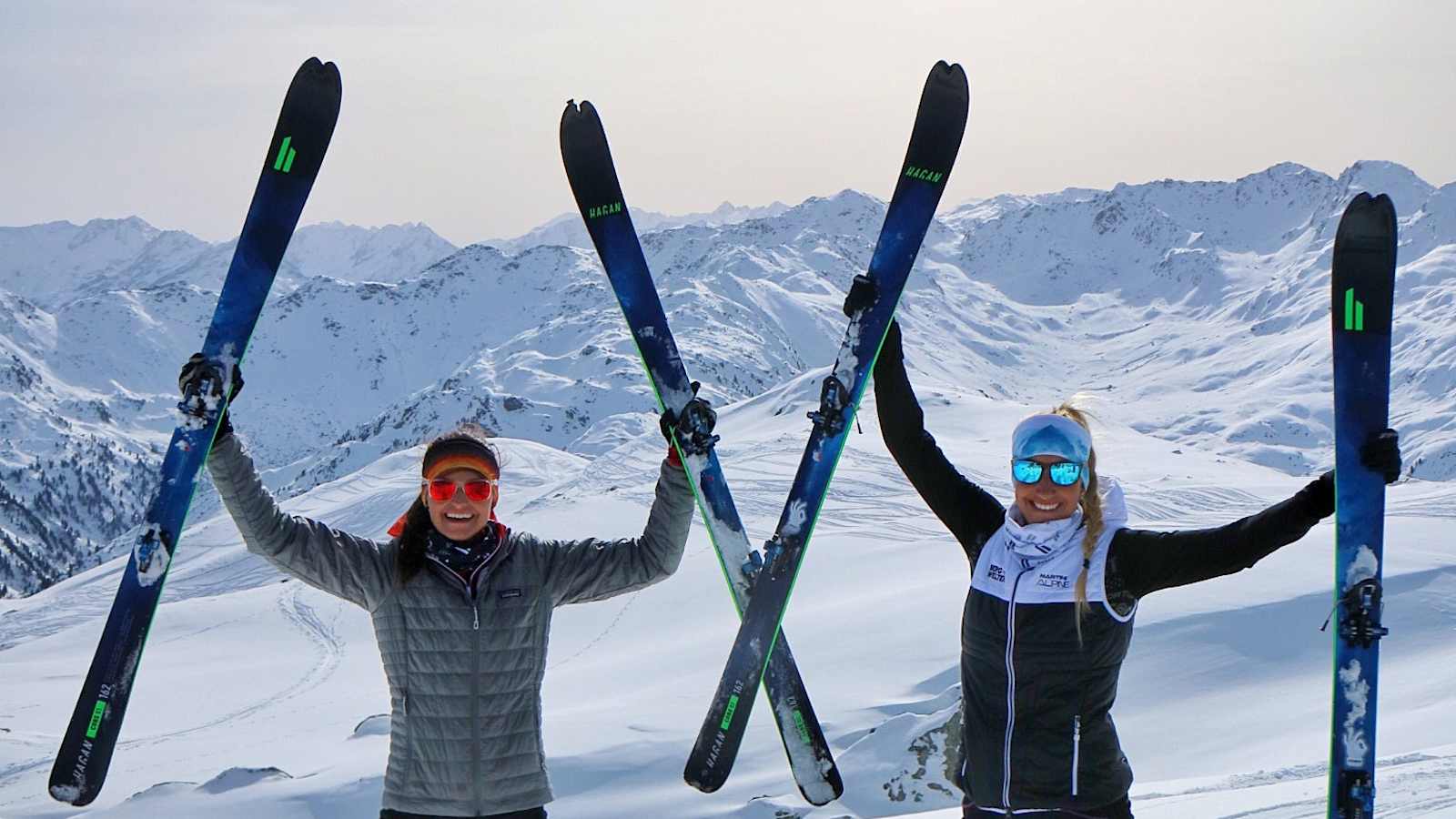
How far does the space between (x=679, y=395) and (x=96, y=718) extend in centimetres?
240

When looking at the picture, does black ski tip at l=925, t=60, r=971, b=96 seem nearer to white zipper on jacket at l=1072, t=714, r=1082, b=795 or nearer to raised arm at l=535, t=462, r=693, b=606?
raised arm at l=535, t=462, r=693, b=606

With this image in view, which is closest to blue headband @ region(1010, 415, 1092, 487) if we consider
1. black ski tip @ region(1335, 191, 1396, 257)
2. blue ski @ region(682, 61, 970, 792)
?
blue ski @ region(682, 61, 970, 792)

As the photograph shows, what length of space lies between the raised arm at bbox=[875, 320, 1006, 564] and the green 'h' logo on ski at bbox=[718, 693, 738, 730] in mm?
1446

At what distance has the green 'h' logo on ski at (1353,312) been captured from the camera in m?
4.21

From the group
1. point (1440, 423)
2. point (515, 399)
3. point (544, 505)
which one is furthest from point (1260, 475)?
point (515, 399)

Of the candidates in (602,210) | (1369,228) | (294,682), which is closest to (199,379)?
(602,210)

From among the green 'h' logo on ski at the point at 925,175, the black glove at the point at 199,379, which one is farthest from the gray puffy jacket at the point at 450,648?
the green 'h' logo on ski at the point at 925,175

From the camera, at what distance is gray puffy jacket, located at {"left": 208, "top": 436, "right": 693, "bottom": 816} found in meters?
3.45

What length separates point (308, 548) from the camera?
11.8 feet

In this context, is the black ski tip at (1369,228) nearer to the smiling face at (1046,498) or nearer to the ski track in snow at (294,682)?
the smiling face at (1046,498)

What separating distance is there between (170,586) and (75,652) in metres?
19.2

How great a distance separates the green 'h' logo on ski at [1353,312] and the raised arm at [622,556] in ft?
7.59

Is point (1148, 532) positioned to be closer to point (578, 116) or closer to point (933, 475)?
point (933, 475)

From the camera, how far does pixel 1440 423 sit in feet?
517
